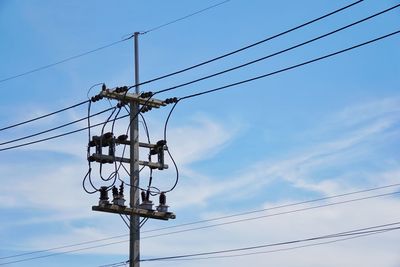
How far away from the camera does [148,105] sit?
2516 centimetres

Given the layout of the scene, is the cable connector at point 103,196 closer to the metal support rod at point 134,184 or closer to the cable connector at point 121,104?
the metal support rod at point 134,184

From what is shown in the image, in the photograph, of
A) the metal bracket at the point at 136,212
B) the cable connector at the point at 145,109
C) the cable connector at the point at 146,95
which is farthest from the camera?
the cable connector at the point at 145,109

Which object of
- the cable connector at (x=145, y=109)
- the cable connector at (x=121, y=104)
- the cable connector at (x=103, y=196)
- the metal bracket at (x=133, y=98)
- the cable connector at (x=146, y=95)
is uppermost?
the cable connector at (x=146, y=95)

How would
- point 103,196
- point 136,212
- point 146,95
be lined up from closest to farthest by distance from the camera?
point 103,196, point 136,212, point 146,95

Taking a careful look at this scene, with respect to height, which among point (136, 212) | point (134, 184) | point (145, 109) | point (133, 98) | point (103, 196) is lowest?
point (136, 212)

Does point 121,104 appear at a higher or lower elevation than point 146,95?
lower

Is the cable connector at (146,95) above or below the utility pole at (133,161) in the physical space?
above

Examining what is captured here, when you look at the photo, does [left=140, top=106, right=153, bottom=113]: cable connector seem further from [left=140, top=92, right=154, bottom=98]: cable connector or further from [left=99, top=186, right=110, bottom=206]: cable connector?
[left=99, top=186, right=110, bottom=206]: cable connector

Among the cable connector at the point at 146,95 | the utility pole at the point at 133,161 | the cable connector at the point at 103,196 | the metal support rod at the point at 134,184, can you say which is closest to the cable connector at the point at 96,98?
the utility pole at the point at 133,161

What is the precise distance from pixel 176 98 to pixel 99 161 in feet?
8.13

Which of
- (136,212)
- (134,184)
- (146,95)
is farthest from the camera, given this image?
(146,95)

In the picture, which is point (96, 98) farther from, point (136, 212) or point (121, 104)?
point (136, 212)

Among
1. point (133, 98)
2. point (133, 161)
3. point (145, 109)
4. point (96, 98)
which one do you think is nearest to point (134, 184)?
point (133, 161)

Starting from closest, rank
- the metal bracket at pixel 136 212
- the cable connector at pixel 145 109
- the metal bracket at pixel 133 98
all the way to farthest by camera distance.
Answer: the metal bracket at pixel 136 212
the metal bracket at pixel 133 98
the cable connector at pixel 145 109
